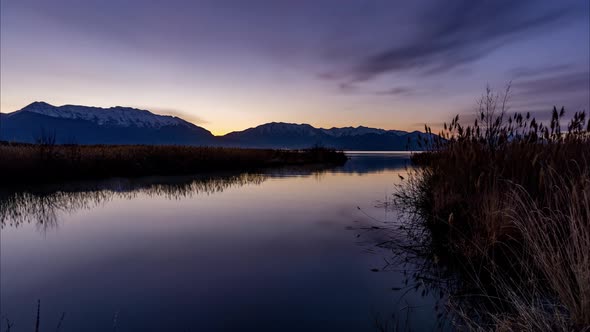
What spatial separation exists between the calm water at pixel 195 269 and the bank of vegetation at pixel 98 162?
186 inches

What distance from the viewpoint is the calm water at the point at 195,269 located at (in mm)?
3365

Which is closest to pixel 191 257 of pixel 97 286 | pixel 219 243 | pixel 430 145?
pixel 219 243

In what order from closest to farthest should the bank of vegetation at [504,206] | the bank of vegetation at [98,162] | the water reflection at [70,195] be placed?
the bank of vegetation at [504,206] < the water reflection at [70,195] < the bank of vegetation at [98,162]

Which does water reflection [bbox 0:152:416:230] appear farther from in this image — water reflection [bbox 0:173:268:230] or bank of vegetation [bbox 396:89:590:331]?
bank of vegetation [bbox 396:89:590:331]

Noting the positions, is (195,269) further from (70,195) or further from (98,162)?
(98,162)

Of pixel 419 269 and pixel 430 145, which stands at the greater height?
pixel 430 145

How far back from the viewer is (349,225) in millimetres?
7590

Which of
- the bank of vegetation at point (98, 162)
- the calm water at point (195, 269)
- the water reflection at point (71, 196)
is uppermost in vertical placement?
the bank of vegetation at point (98, 162)

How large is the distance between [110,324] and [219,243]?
298 centimetres

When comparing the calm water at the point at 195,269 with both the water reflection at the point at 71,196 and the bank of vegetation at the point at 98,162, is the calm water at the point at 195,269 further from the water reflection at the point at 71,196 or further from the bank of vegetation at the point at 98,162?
the bank of vegetation at the point at 98,162

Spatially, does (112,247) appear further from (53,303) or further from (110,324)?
(110,324)

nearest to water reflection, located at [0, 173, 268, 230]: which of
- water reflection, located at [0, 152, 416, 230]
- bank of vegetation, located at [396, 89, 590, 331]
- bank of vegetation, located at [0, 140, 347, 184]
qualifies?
water reflection, located at [0, 152, 416, 230]

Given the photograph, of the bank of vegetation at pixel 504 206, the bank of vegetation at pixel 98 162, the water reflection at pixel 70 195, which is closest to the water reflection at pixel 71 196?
the water reflection at pixel 70 195

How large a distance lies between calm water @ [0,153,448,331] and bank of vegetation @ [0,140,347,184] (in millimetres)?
4729
